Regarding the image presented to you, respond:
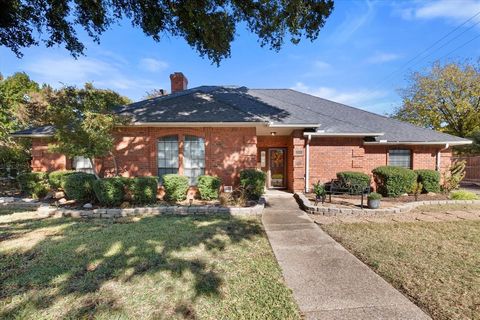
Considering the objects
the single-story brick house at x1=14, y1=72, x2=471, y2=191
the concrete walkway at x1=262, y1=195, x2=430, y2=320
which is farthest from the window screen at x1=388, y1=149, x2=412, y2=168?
the concrete walkway at x1=262, y1=195, x2=430, y2=320

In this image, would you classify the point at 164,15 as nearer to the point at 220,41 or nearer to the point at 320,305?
the point at 220,41

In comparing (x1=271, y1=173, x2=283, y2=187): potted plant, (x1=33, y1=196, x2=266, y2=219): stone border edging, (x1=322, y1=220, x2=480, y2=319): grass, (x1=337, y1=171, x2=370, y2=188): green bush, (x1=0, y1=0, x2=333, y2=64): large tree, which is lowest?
(x1=322, y1=220, x2=480, y2=319): grass

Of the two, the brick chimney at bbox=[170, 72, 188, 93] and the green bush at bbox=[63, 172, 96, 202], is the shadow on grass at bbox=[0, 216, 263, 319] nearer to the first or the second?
the green bush at bbox=[63, 172, 96, 202]

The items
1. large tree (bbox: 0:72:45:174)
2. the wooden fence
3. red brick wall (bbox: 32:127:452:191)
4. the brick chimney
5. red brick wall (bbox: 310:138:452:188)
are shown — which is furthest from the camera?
the wooden fence

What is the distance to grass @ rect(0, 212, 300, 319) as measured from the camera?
2781mm

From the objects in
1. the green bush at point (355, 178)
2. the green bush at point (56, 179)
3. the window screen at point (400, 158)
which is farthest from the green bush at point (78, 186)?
the window screen at point (400, 158)

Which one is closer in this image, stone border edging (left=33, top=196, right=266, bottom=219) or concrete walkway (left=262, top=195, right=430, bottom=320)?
concrete walkway (left=262, top=195, right=430, bottom=320)

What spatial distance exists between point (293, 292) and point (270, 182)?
404 inches

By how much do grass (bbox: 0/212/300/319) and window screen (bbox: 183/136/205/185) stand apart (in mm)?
4458

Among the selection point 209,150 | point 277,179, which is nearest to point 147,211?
point 209,150

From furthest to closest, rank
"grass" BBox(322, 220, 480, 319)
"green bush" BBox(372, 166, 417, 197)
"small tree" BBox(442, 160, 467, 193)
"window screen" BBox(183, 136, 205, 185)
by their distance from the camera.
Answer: "small tree" BBox(442, 160, 467, 193), "window screen" BBox(183, 136, 205, 185), "green bush" BBox(372, 166, 417, 197), "grass" BBox(322, 220, 480, 319)

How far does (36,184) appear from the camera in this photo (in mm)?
9984

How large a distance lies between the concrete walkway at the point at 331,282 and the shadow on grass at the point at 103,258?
3.65ft

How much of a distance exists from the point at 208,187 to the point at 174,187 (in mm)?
1308
